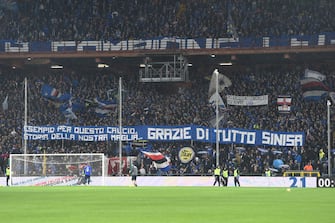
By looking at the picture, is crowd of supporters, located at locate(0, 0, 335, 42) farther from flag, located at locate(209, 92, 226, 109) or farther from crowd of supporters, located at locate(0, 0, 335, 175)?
flag, located at locate(209, 92, 226, 109)

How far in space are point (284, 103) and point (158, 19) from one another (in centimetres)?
1362

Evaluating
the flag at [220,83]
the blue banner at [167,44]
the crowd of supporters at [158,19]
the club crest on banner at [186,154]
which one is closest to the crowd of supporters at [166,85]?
the crowd of supporters at [158,19]

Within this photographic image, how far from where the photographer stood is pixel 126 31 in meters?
71.3

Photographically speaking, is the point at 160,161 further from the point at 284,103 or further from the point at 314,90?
the point at 314,90

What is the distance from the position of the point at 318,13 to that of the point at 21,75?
27.4 meters

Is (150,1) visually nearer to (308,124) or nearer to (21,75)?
(21,75)

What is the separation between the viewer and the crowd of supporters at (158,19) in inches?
2702

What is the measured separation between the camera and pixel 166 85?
71.2m

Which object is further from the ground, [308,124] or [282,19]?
[282,19]

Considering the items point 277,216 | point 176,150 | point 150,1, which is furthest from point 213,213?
point 150,1

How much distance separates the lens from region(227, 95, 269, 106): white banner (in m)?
67.1

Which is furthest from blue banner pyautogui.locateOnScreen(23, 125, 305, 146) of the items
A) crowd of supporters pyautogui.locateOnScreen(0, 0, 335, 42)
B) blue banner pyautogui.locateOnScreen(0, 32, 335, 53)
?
crowd of supporters pyautogui.locateOnScreen(0, 0, 335, 42)

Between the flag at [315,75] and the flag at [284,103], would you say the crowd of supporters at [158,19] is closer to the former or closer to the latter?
the flag at [315,75]

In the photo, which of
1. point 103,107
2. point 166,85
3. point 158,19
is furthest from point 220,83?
point 103,107
